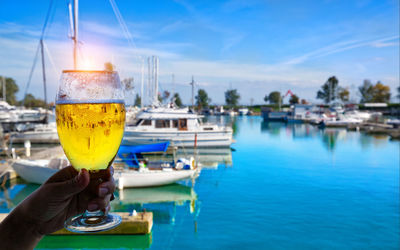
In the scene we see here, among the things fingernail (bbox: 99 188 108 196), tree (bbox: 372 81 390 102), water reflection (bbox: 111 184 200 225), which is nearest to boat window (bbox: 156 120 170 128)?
water reflection (bbox: 111 184 200 225)

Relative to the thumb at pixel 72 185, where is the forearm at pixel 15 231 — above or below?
below

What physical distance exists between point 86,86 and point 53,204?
33cm

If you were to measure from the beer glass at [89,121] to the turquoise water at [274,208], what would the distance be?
25.0 feet

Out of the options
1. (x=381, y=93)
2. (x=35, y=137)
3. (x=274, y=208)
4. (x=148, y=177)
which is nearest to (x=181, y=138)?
(x=148, y=177)

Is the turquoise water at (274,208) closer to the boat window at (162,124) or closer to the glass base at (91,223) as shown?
the boat window at (162,124)

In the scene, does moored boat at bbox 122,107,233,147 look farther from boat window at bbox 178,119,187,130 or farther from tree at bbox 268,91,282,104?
tree at bbox 268,91,282,104

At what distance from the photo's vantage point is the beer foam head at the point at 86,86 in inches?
34.6

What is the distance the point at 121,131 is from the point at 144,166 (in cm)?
1188

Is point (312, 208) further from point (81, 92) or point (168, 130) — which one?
point (168, 130)

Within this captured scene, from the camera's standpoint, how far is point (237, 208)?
10773mm

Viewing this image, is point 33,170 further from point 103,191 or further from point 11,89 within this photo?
point 11,89

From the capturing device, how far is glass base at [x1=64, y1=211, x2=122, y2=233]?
83 centimetres

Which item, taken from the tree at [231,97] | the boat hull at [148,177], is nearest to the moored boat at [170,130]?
the boat hull at [148,177]

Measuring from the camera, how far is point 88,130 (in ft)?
2.85
